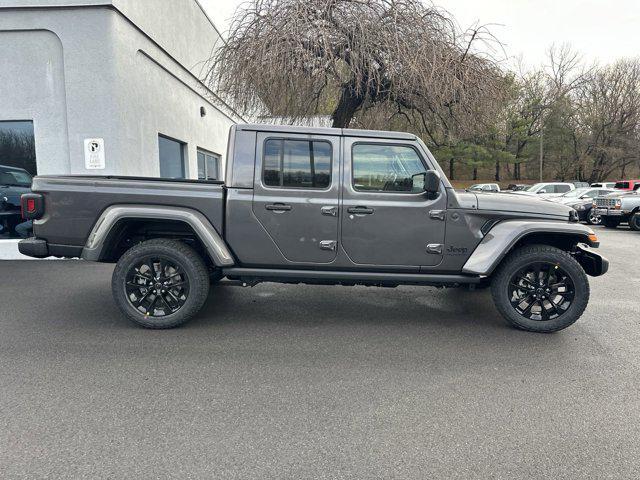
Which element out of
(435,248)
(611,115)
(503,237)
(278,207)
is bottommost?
(435,248)

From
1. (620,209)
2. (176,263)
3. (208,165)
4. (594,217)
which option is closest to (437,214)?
(176,263)

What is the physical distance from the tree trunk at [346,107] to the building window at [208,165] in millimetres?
5391

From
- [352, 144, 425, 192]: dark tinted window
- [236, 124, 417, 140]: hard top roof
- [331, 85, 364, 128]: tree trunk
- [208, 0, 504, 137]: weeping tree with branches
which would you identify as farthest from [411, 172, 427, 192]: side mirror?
[331, 85, 364, 128]: tree trunk

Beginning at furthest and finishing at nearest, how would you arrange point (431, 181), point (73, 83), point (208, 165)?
1. point (208, 165)
2. point (73, 83)
3. point (431, 181)

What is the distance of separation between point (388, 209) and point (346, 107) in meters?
7.18

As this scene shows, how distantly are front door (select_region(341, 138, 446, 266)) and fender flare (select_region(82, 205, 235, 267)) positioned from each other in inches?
52.1

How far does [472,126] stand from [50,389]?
10.8 meters

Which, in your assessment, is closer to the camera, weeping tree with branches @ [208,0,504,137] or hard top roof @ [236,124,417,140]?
hard top roof @ [236,124,417,140]

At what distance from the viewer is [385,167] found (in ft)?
13.0

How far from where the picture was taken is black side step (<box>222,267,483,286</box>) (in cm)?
396

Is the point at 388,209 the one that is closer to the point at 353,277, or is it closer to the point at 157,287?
the point at 353,277

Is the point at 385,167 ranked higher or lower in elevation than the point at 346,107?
lower

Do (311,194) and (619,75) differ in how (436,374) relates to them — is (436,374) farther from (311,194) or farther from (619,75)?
(619,75)

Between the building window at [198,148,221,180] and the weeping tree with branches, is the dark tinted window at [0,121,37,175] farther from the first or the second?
the building window at [198,148,221,180]
